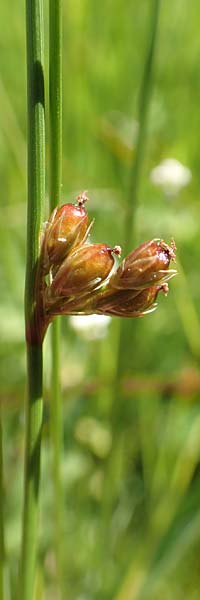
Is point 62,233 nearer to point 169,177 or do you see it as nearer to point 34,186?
point 34,186

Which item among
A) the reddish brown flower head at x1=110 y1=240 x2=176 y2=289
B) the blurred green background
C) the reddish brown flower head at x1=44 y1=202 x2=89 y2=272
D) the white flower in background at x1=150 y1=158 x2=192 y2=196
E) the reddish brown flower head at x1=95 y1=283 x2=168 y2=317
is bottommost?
the blurred green background

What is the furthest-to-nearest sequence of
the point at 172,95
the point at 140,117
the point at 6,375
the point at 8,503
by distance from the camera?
the point at 172,95, the point at 6,375, the point at 8,503, the point at 140,117

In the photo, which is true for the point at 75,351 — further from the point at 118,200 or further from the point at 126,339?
the point at 126,339

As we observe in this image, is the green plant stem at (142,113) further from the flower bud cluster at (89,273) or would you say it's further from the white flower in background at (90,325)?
the flower bud cluster at (89,273)

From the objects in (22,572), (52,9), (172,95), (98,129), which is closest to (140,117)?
(52,9)

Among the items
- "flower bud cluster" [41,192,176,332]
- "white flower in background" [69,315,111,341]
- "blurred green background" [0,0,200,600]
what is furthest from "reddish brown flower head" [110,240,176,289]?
"white flower in background" [69,315,111,341]

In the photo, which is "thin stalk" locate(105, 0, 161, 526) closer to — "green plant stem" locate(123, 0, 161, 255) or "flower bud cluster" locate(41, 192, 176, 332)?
"green plant stem" locate(123, 0, 161, 255)

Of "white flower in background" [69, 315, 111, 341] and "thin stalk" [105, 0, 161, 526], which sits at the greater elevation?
"thin stalk" [105, 0, 161, 526]

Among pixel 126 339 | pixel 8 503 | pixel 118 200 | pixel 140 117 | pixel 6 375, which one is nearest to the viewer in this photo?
pixel 140 117
